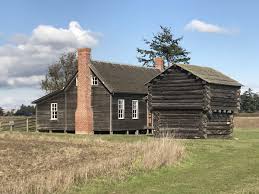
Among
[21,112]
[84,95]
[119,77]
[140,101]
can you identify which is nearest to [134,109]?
[140,101]

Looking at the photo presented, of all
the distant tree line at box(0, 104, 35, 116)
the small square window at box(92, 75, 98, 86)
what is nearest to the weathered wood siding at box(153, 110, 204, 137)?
the small square window at box(92, 75, 98, 86)

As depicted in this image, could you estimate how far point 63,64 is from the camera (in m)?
80.6

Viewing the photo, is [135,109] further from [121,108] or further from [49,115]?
[49,115]

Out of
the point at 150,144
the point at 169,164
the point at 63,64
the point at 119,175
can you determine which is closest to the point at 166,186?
the point at 119,175

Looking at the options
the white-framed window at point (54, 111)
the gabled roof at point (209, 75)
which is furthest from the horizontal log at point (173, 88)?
the white-framed window at point (54, 111)

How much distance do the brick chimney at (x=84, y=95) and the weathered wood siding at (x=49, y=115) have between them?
2511 millimetres

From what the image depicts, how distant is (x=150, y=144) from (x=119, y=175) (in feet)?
26.2

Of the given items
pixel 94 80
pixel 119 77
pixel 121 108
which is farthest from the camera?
pixel 119 77

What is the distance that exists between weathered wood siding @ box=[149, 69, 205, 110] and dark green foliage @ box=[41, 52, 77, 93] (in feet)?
135

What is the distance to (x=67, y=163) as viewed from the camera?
843 inches

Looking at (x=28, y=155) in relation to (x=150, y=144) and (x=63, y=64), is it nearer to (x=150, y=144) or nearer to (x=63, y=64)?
(x=150, y=144)

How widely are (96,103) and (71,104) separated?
3220 mm

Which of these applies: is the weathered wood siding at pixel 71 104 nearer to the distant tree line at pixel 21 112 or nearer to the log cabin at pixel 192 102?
the log cabin at pixel 192 102

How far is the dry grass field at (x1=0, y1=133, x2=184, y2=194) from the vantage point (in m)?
14.5
